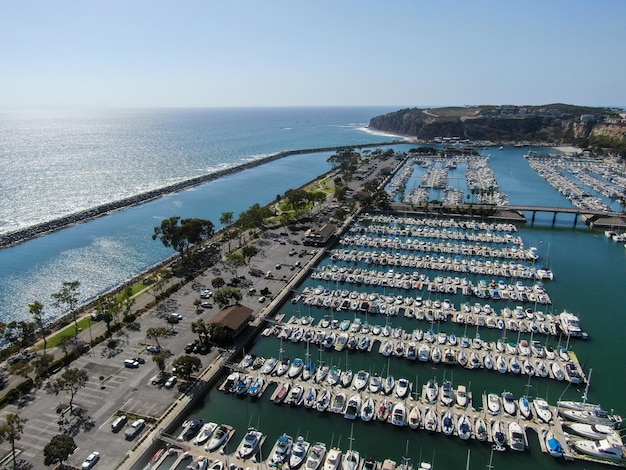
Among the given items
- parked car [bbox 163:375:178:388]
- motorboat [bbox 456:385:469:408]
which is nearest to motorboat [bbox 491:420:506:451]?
motorboat [bbox 456:385:469:408]

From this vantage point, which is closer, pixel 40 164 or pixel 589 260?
pixel 589 260

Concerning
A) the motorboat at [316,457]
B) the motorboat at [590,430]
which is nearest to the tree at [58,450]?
the motorboat at [316,457]

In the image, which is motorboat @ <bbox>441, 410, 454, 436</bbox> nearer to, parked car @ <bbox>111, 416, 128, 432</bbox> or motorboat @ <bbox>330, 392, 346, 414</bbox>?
motorboat @ <bbox>330, 392, 346, 414</bbox>

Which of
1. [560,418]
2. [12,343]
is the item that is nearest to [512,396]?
[560,418]

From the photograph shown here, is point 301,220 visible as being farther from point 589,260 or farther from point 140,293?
point 589,260

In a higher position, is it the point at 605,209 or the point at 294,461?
the point at 605,209

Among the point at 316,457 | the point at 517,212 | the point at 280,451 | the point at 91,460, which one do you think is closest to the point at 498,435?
the point at 316,457

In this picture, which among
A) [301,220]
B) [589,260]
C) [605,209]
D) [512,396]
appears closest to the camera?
[512,396]
